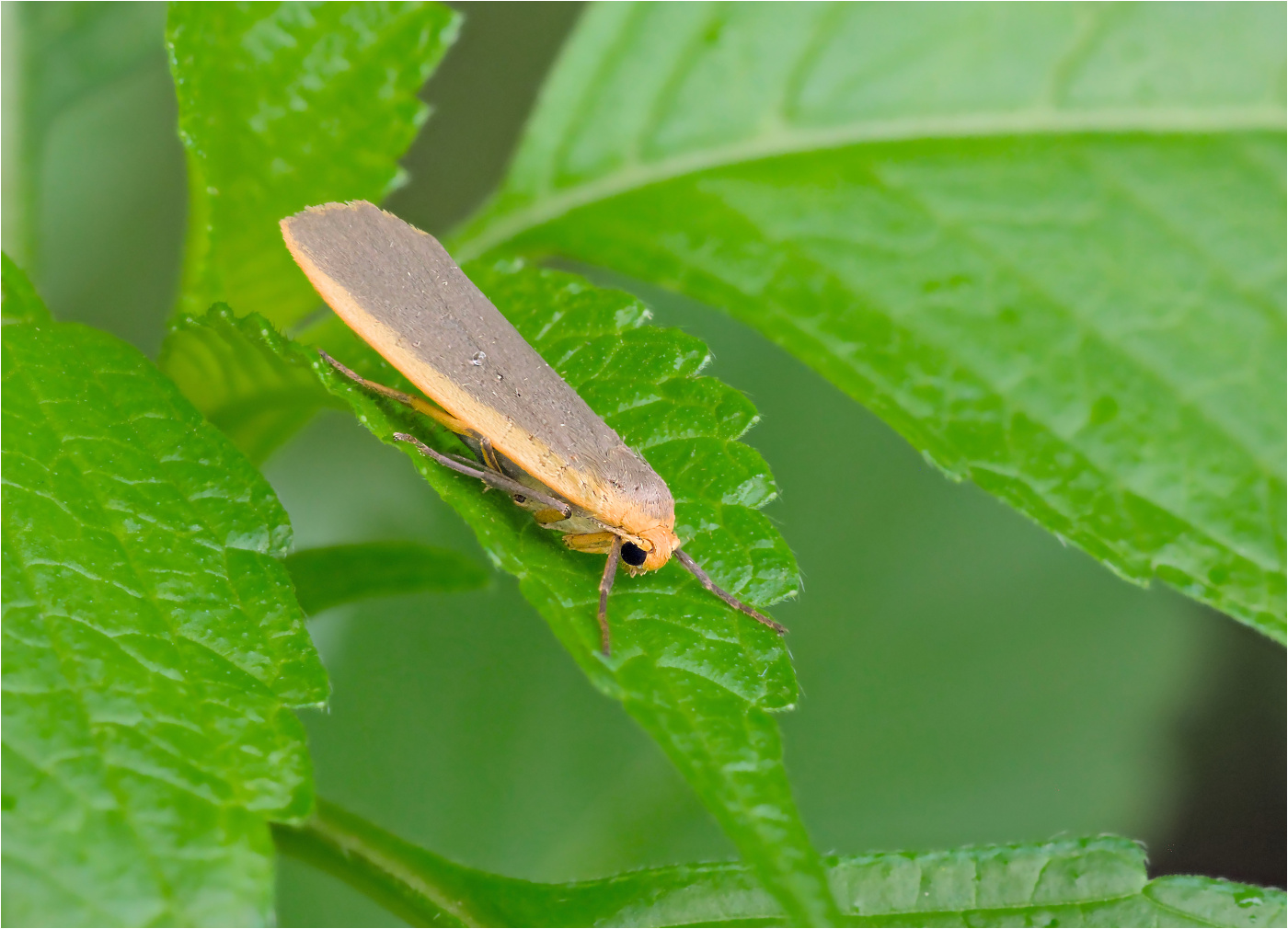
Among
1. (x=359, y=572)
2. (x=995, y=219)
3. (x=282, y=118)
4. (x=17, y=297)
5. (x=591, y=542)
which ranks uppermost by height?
(x=995, y=219)

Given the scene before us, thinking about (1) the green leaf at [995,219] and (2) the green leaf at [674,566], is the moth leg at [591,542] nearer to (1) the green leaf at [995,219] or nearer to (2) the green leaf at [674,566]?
(2) the green leaf at [674,566]

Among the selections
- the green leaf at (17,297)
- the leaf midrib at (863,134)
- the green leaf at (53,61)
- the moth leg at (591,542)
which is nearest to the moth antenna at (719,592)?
the moth leg at (591,542)

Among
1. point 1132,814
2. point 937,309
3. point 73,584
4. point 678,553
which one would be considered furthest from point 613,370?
point 1132,814

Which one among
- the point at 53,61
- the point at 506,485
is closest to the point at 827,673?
the point at 506,485

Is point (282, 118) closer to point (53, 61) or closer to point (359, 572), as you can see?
point (359, 572)

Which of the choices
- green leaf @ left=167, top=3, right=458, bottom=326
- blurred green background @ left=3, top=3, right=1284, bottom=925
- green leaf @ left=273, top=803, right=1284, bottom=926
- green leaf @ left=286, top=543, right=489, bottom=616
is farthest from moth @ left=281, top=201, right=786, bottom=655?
blurred green background @ left=3, top=3, right=1284, bottom=925

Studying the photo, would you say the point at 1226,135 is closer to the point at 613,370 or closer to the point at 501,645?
the point at 613,370

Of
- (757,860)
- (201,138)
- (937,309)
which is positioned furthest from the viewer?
(937,309)
